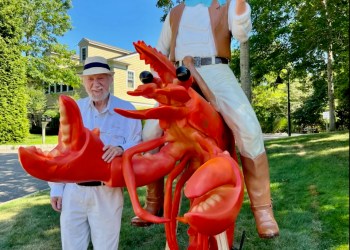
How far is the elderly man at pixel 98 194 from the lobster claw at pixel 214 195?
0.96m

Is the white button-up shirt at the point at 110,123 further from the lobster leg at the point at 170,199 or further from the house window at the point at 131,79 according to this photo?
the house window at the point at 131,79

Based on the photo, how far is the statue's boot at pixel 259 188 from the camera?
1936 millimetres

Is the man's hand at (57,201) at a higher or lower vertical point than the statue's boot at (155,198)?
lower

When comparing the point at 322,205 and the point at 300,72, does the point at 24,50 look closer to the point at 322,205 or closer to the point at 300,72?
the point at 300,72

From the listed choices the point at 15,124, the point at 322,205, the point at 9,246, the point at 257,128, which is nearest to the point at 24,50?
the point at 15,124

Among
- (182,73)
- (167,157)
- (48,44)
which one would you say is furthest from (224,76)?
(48,44)

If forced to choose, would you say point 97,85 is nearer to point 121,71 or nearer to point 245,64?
point 245,64

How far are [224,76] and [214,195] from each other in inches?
36.3

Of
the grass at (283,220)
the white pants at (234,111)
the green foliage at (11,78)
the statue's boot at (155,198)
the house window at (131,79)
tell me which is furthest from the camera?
the house window at (131,79)

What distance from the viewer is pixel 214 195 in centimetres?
132

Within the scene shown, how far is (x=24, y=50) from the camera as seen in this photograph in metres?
17.4

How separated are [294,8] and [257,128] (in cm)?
845

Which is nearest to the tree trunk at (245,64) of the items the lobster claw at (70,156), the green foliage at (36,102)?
the lobster claw at (70,156)

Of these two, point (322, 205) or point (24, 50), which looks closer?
point (322, 205)
